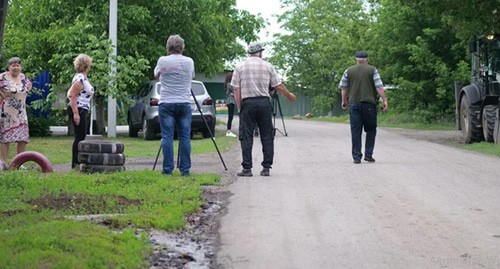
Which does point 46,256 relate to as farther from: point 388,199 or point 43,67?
point 43,67

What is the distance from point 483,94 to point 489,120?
98 cm

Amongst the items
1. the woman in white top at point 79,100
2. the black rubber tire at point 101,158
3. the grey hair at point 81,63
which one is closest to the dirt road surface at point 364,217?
the black rubber tire at point 101,158

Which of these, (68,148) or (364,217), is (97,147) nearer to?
(364,217)

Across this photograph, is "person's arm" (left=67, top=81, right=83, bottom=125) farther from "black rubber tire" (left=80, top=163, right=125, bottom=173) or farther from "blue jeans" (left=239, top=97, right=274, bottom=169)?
"blue jeans" (left=239, top=97, right=274, bottom=169)

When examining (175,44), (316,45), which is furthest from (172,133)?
(316,45)

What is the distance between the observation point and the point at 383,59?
41.4 m

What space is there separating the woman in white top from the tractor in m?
11.0

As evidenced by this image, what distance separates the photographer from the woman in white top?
14.8 meters

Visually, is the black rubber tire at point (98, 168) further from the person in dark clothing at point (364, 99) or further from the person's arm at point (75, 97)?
the person in dark clothing at point (364, 99)

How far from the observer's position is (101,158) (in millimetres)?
13992

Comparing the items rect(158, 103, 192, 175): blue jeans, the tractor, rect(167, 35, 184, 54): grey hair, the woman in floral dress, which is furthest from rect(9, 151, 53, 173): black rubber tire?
the tractor

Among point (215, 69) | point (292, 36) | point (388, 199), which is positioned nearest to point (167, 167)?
point (388, 199)

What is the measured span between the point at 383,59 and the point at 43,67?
16.8 meters

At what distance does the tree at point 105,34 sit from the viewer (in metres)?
26.2
